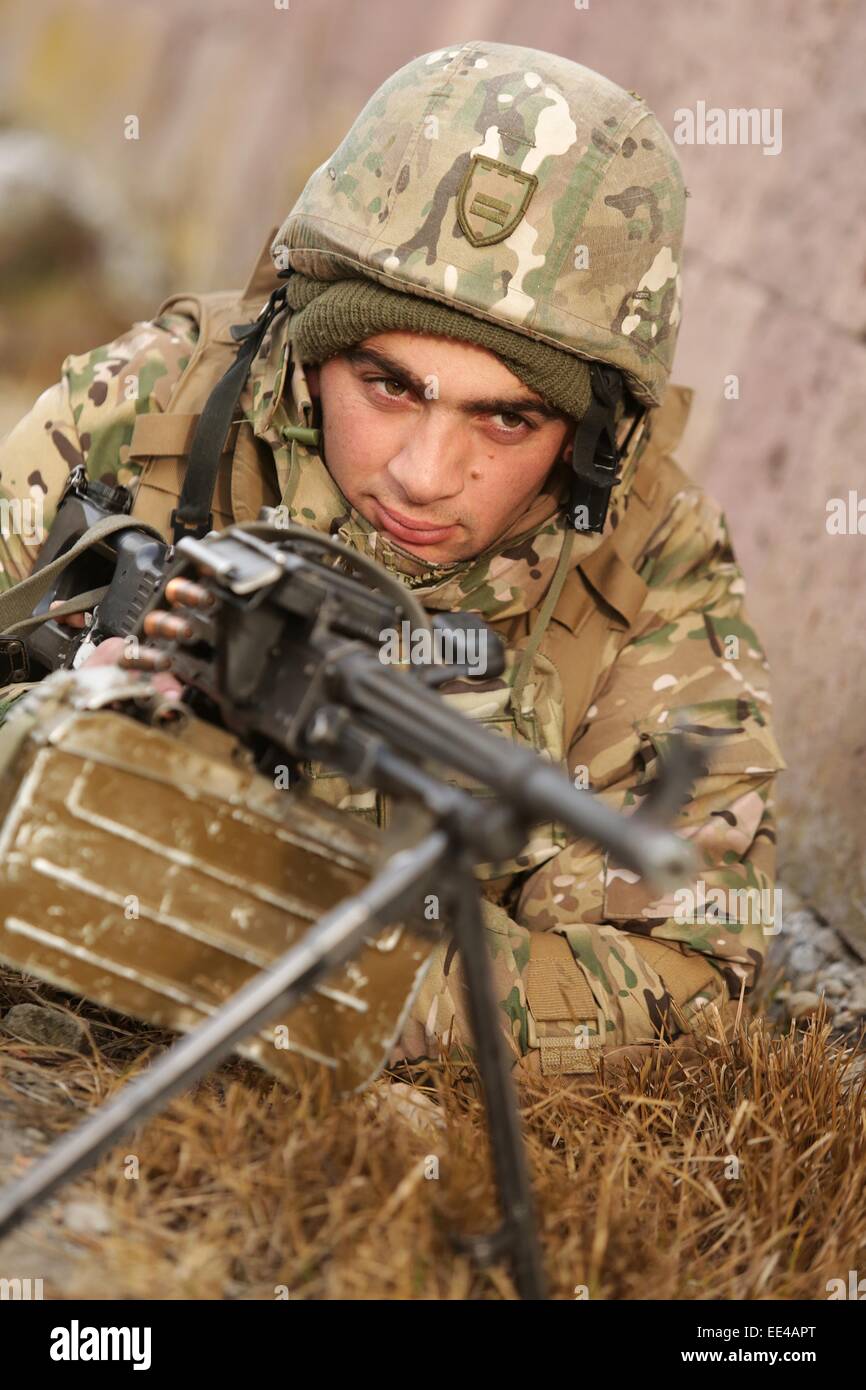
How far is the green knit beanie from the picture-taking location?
3.35 m

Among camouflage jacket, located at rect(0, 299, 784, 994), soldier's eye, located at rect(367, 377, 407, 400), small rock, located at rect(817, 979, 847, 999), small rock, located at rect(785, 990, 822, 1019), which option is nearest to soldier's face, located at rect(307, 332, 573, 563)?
soldier's eye, located at rect(367, 377, 407, 400)

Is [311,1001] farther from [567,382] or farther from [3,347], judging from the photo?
[3,347]

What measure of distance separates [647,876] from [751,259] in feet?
16.7

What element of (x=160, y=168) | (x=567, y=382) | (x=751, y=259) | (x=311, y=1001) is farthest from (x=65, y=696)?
(x=160, y=168)

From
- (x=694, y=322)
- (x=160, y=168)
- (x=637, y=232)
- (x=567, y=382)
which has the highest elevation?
(x=160, y=168)

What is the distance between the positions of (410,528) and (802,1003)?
204cm

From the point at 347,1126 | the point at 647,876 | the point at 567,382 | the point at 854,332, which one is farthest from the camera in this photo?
the point at 854,332

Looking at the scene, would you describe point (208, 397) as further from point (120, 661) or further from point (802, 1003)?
point (802, 1003)

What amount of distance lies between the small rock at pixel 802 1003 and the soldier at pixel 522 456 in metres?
0.71

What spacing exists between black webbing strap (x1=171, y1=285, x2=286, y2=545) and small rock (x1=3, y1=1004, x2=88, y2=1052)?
1.25 metres

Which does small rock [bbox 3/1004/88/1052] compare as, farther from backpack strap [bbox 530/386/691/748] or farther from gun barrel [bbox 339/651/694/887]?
backpack strap [bbox 530/386/691/748]

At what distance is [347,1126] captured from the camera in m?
2.71

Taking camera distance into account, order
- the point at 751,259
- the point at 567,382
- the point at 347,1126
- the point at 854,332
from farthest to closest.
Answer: the point at 751,259 → the point at 854,332 → the point at 567,382 → the point at 347,1126

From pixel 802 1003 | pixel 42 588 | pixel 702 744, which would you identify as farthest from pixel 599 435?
pixel 802 1003
